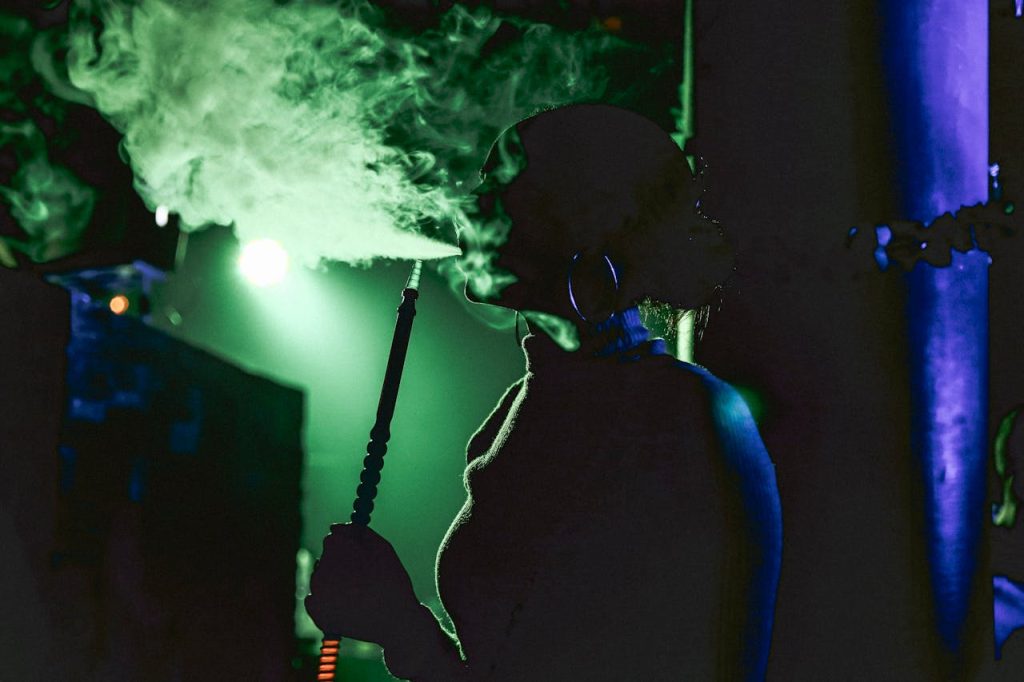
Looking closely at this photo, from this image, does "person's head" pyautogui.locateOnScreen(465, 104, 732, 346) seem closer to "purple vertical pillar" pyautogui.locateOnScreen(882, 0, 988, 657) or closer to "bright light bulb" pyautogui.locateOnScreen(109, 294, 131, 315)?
"purple vertical pillar" pyautogui.locateOnScreen(882, 0, 988, 657)

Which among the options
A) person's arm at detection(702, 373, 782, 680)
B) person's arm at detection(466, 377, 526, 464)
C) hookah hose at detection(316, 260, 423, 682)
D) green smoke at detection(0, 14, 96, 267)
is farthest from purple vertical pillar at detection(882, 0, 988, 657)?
green smoke at detection(0, 14, 96, 267)

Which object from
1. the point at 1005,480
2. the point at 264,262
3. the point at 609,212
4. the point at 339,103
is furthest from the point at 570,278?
the point at 264,262

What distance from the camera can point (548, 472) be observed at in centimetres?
146

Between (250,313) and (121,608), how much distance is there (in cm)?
851

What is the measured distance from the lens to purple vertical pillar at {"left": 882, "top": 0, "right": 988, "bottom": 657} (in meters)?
1.58

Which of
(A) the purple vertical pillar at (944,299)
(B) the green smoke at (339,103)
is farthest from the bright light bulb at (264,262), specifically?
(A) the purple vertical pillar at (944,299)

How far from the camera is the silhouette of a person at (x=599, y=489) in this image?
1.37 metres

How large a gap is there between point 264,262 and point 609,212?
25.3 feet

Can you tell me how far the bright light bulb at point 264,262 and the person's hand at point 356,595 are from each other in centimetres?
694

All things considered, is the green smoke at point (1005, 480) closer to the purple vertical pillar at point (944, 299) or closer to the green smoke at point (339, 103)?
the purple vertical pillar at point (944, 299)

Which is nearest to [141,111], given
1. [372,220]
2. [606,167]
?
[372,220]

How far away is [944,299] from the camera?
63.5 inches

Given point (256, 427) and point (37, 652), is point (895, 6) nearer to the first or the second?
point (37, 652)

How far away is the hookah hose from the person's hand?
0.24 ft
